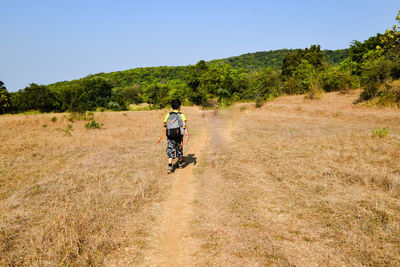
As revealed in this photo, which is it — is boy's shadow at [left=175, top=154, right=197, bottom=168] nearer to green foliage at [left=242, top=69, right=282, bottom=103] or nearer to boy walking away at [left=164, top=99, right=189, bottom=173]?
boy walking away at [left=164, top=99, right=189, bottom=173]

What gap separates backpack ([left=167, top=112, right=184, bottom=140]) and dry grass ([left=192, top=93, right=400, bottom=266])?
1.59 m

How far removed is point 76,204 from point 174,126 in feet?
11.7

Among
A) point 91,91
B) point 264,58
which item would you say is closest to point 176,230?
point 91,91

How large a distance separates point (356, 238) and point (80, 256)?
4.19 meters

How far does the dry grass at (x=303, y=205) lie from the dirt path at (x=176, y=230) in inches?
9.8

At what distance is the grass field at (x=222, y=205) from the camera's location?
3219 millimetres

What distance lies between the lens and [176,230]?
4004 mm

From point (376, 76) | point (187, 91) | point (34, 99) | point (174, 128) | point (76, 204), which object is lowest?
point (76, 204)

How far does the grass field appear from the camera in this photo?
3219mm

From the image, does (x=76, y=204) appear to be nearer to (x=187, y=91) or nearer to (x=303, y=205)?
(x=303, y=205)

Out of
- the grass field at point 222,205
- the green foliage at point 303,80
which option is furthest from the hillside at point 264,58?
the grass field at point 222,205

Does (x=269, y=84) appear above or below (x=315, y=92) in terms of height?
above

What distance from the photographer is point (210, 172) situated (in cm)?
710

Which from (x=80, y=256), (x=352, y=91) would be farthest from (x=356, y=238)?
(x=352, y=91)
